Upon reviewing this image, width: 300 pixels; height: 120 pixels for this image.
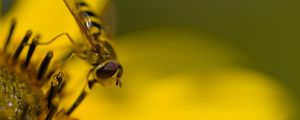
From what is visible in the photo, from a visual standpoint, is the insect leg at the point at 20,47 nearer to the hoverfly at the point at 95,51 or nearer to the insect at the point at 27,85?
the insect at the point at 27,85

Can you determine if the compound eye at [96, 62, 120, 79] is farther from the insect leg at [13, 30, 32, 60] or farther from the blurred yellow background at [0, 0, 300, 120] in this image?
the blurred yellow background at [0, 0, 300, 120]

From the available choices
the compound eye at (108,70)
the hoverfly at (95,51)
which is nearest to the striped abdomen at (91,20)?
the hoverfly at (95,51)

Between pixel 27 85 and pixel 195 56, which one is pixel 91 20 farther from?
pixel 195 56

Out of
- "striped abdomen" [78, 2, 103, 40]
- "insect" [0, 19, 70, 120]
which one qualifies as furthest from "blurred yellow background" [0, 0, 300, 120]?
"insect" [0, 19, 70, 120]

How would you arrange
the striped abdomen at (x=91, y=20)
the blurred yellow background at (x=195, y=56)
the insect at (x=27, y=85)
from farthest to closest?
the blurred yellow background at (x=195, y=56) < the striped abdomen at (x=91, y=20) < the insect at (x=27, y=85)

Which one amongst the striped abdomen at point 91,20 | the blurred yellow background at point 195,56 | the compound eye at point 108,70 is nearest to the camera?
the compound eye at point 108,70

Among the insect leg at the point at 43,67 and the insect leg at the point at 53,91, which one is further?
the insect leg at the point at 43,67
